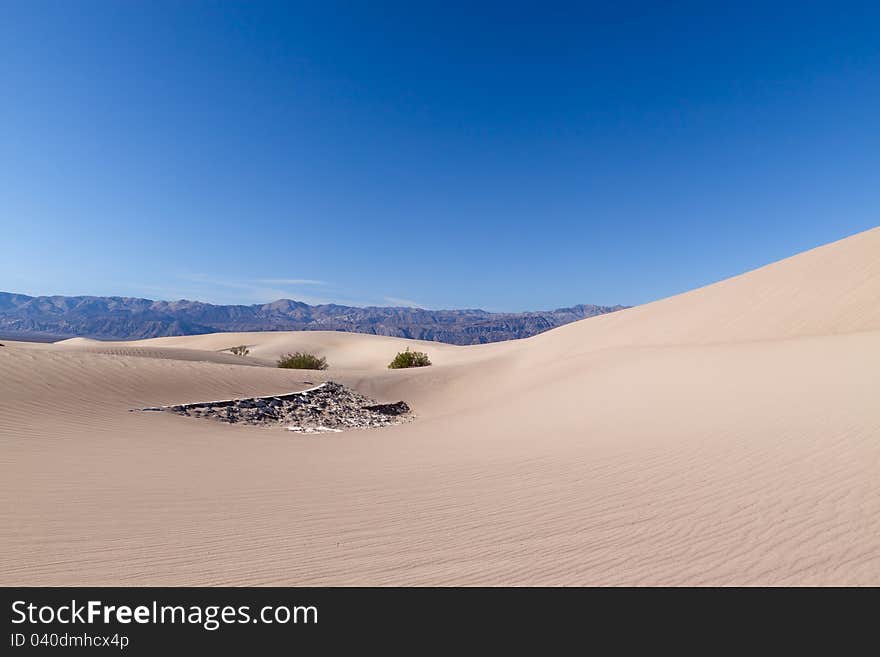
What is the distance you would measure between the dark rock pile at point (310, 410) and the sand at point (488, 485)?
3.50 ft

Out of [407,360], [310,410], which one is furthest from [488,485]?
[407,360]

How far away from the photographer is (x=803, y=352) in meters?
10.5

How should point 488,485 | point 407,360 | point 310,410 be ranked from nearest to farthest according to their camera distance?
1. point 488,485
2. point 310,410
3. point 407,360

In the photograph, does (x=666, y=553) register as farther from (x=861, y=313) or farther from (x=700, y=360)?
(x=861, y=313)

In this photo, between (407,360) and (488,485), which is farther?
(407,360)

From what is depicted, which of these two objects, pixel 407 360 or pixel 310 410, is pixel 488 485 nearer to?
pixel 310 410

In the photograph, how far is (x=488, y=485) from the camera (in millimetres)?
4926

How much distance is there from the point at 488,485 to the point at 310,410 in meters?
9.60

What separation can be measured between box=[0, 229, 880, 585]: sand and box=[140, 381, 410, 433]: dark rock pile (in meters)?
1.07

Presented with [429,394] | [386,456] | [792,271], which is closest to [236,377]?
[429,394]

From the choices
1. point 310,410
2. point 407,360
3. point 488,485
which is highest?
point 407,360

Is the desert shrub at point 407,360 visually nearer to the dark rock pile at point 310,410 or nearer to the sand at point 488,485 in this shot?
the dark rock pile at point 310,410

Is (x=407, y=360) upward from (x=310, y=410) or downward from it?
upward
